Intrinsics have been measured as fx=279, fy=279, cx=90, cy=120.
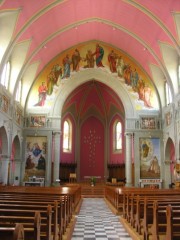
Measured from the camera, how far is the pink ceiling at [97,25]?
56.0ft

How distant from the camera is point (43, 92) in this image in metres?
25.1

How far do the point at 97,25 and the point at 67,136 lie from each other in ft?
45.2

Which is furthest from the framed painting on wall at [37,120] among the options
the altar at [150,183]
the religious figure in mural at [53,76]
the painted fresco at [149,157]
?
the altar at [150,183]

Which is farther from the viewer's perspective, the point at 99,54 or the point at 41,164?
the point at 99,54

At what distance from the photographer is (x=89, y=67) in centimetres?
2567

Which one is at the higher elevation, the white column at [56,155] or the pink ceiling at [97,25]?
the pink ceiling at [97,25]

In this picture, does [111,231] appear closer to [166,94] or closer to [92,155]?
[166,94]

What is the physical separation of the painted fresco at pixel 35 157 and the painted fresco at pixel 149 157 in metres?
8.49

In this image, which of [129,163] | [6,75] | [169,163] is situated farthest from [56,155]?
[169,163]

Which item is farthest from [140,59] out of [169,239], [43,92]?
[169,239]

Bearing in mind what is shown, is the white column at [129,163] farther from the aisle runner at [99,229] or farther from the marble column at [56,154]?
the aisle runner at [99,229]

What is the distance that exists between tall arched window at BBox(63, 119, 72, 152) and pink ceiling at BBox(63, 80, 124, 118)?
1.71m

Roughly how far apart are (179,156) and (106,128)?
14598 millimetres

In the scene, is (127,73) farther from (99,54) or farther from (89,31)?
(89,31)
